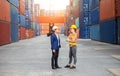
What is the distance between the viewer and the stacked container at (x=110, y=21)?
3634cm

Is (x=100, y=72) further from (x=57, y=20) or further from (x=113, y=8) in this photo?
(x=57, y=20)

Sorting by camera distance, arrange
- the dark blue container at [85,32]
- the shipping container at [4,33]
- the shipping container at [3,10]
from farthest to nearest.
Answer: the dark blue container at [85,32]
the shipping container at [3,10]
the shipping container at [4,33]

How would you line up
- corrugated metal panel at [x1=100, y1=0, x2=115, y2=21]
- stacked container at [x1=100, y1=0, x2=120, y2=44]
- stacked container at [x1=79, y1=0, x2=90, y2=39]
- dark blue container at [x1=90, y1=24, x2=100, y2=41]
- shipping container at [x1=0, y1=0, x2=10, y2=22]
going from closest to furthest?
1. stacked container at [x1=100, y1=0, x2=120, y2=44]
2. shipping container at [x1=0, y1=0, x2=10, y2=22]
3. corrugated metal panel at [x1=100, y1=0, x2=115, y2=21]
4. dark blue container at [x1=90, y1=24, x2=100, y2=41]
5. stacked container at [x1=79, y1=0, x2=90, y2=39]

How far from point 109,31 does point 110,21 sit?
130 centimetres

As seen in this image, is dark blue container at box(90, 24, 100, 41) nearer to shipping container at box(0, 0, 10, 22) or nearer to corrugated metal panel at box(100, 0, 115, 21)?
corrugated metal panel at box(100, 0, 115, 21)

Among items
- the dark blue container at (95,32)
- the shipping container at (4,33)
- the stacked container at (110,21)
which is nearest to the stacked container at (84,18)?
the dark blue container at (95,32)

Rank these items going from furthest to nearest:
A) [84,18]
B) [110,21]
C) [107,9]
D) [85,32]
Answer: [85,32]
[84,18]
[107,9]
[110,21]

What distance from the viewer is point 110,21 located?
39344 mm

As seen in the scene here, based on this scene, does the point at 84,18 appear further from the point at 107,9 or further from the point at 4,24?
the point at 4,24

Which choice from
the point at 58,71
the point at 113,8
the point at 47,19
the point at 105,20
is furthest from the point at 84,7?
the point at 47,19

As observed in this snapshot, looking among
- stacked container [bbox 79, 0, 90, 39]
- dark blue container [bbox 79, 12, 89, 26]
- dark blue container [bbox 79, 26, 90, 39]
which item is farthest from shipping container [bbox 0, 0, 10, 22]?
dark blue container [bbox 79, 26, 90, 39]

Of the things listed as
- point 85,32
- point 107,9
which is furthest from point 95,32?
point 85,32

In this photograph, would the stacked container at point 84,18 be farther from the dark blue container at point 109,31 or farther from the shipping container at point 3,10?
the shipping container at point 3,10

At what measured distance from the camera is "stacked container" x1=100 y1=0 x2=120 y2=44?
36344mm
